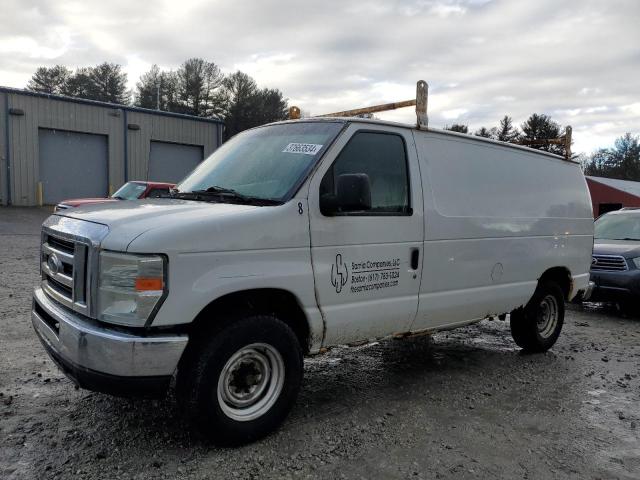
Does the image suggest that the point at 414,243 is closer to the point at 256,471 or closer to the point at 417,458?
the point at 417,458

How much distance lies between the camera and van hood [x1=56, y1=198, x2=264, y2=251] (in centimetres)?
292

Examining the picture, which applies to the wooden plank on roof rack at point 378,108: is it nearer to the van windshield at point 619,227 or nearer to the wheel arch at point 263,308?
the wheel arch at point 263,308

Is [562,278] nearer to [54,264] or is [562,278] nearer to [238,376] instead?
[238,376]

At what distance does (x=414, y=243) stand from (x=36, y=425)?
3005 mm

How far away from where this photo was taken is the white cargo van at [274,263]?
2.92 m

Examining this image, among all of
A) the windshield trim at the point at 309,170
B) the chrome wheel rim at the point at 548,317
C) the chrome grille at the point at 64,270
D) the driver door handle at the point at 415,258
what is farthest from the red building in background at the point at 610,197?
the chrome grille at the point at 64,270

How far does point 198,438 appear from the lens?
11.1 feet

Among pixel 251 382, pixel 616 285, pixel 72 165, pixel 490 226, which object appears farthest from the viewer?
pixel 72 165

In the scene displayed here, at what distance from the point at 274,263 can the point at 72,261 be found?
1.21 m

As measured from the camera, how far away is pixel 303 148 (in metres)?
3.84

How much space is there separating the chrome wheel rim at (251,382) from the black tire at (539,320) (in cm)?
322

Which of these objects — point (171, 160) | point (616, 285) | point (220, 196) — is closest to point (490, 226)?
point (220, 196)

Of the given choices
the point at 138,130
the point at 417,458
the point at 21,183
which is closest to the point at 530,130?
the point at 138,130

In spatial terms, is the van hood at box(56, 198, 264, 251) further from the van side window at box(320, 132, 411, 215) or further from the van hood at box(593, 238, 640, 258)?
the van hood at box(593, 238, 640, 258)
